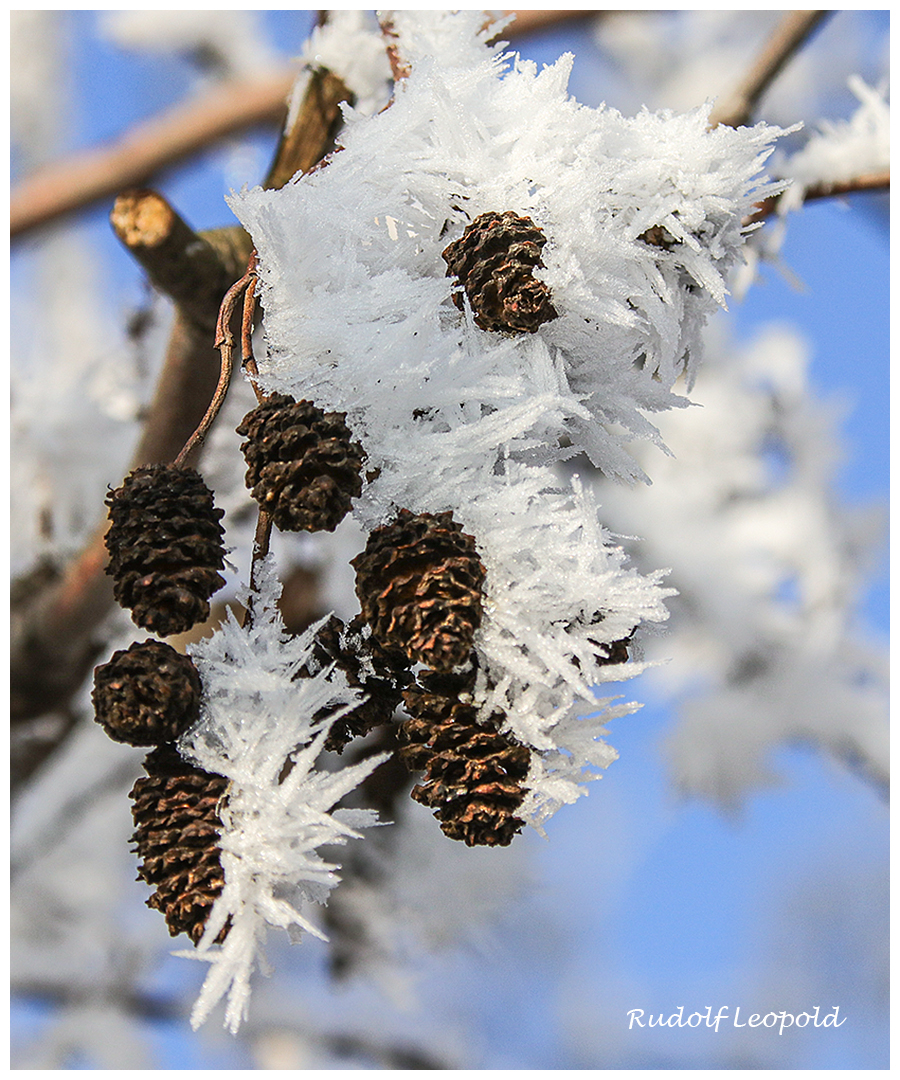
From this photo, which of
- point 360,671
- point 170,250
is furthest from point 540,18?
point 360,671

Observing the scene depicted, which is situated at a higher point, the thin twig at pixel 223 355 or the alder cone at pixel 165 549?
the thin twig at pixel 223 355

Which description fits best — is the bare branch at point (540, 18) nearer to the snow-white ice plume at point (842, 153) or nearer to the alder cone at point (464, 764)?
the snow-white ice plume at point (842, 153)

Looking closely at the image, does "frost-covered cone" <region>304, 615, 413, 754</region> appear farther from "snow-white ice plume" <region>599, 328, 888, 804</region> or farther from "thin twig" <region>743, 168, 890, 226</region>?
"snow-white ice plume" <region>599, 328, 888, 804</region>

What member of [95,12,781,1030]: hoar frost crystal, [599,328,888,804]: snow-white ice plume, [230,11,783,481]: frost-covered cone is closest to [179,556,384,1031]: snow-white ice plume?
[95,12,781,1030]: hoar frost crystal

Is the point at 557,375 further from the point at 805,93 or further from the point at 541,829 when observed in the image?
the point at 805,93

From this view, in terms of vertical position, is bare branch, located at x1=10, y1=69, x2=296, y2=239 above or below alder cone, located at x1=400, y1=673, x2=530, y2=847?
above

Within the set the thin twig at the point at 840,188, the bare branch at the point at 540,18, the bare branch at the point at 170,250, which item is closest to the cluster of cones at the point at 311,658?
the bare branch at the point at 170,250

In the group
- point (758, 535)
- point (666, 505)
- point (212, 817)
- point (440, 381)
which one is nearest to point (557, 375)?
point (440, 381)
